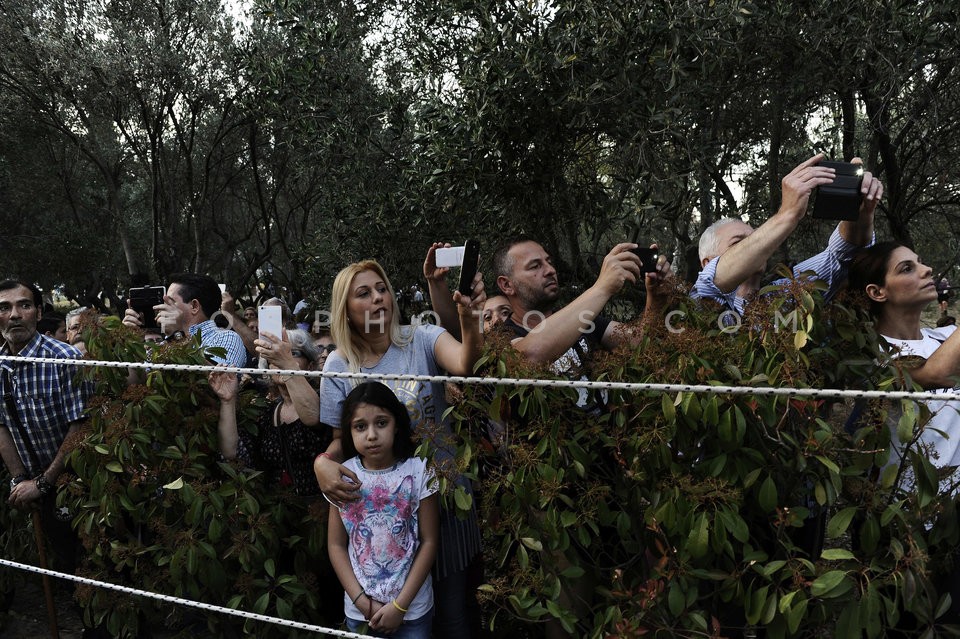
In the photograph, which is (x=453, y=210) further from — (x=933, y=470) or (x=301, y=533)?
(x=933, y=470)

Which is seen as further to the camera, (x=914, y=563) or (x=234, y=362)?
(x=234, y=362)

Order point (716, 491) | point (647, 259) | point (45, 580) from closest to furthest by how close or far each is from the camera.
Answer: point (716, 491)
point (647, 259)
point (45, 580)

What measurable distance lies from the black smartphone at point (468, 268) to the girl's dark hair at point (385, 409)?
0.60 meters

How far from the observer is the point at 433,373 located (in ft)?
10.3

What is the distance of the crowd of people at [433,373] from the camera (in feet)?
8.41

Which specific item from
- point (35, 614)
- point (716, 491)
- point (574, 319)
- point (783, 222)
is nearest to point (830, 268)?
point (783, 222)

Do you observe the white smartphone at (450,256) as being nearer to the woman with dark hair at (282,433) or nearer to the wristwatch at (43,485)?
the woman with dark hair at (282,433)

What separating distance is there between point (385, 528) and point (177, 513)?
3.34 ft

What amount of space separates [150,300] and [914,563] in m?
4.09

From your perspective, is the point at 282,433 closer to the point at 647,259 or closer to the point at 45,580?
the point at 45,580

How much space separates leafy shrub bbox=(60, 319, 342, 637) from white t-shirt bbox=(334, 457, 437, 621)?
0.29 metres

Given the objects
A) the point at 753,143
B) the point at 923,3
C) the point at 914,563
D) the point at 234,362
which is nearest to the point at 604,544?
the point at 914,563

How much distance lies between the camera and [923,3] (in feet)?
17.4

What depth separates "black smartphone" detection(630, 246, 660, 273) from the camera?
2.64 metres
